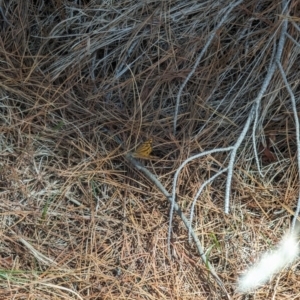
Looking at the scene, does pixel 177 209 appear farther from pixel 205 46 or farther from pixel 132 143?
pixel 205 46

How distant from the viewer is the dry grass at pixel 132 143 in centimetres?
147

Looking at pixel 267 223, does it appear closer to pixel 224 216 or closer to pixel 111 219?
pixel 224 216

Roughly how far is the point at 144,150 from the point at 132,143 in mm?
50

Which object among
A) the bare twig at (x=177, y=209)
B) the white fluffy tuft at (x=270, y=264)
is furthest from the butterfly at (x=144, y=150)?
the white fluffy tuft at (x=270, y=264)

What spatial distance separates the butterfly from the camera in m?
1.55

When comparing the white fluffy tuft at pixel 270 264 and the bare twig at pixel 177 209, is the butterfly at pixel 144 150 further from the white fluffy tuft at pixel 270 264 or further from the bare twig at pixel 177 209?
the white fluffy tuft at pixel 270 264

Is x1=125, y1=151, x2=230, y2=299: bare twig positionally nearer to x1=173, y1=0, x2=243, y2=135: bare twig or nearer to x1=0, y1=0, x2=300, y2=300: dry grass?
x1=0, y1=0, x2=300, y2=300: dry grass

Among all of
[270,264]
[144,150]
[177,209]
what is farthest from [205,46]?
[270,264]

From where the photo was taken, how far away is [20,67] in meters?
1.61

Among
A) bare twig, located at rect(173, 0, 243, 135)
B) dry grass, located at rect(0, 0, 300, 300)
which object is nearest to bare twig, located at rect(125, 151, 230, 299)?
dry grass, located at rect(0, 0, 300, 300)

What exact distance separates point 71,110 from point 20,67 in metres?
0.23

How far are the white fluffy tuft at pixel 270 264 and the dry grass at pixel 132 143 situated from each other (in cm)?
2

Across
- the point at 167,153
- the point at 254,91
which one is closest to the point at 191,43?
the point at 254,91

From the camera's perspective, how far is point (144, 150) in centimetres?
155
